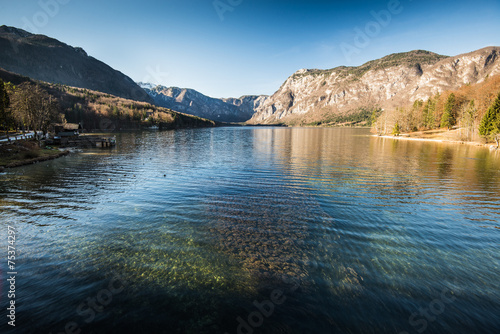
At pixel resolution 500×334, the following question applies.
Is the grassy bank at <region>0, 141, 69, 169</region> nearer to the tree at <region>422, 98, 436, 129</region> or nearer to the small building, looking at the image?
the small building

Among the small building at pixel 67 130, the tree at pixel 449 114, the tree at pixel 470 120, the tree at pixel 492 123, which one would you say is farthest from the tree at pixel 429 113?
the small building at pixel 67 130

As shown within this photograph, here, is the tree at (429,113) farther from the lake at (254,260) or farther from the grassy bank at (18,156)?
the grassy bank at (18,156)

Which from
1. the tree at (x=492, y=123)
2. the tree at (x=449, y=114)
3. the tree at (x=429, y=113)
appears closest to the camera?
the tree at (x=492, y=123)

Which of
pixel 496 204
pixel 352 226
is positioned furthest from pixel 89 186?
pixel 496 204

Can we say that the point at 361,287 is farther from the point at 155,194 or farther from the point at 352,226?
the point at 155,194

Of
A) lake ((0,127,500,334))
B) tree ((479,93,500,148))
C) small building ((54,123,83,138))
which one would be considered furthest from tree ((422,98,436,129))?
small building ((54,123,83,138))

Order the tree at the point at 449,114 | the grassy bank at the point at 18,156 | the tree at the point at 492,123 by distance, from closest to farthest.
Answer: the grassy bank at the point at 18,156
the tree at the point at 492,123
the tree at the point at 449,114

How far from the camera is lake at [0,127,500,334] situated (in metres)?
8.52

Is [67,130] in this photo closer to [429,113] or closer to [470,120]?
[470,120]

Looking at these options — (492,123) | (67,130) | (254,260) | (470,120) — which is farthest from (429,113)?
(67,130)

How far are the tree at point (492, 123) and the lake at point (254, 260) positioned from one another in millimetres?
63516

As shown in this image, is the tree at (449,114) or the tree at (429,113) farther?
the tree at (429,113)

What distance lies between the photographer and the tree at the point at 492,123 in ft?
212

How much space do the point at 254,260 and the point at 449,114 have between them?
468ft
